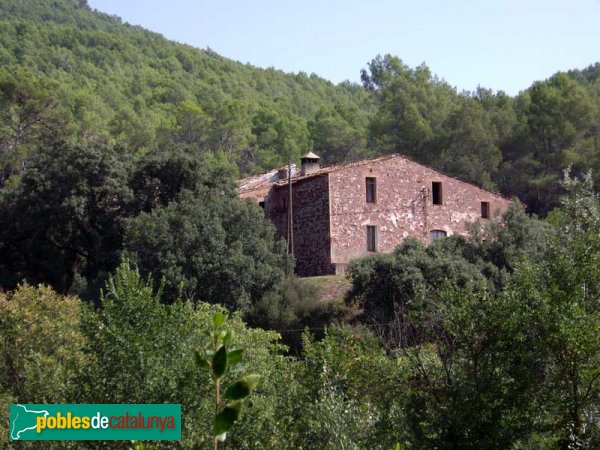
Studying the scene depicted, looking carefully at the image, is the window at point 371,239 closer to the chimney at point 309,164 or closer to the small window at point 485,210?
the chimney at point 309,164

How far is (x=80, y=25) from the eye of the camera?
129250 millimetres

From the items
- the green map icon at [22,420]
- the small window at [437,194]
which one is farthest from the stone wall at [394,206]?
the green map icon at [22,420]

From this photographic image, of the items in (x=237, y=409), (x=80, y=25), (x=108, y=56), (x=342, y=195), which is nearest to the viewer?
(x=237, y=409)

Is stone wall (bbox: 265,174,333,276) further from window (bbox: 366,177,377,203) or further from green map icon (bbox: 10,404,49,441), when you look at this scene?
green map icon (bbox: 10,404,49,441)

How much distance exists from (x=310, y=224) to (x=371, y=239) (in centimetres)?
270

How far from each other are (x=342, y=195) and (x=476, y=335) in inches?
940

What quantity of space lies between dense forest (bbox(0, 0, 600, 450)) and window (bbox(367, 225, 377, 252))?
493 cm

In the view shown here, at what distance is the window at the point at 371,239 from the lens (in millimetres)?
36875

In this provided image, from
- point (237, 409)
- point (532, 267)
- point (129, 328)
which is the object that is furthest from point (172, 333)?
point (237, 409)

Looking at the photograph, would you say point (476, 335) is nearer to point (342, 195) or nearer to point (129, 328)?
point (129, 328)

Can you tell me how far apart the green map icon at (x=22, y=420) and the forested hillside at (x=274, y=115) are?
53.3 ft

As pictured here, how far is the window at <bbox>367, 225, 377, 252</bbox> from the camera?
3688 centimetres

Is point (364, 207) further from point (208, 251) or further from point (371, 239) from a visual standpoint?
point (208, 251)

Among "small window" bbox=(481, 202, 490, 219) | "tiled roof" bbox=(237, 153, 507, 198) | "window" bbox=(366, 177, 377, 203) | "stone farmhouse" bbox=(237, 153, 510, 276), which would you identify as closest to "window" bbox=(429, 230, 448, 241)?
"stone farmhouse" bbox=(237, 153, 510, 276)
